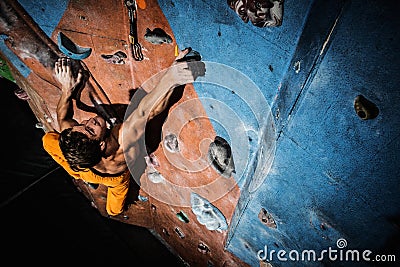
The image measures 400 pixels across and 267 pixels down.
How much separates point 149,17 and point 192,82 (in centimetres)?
45

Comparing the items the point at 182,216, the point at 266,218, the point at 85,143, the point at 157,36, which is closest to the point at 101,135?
the point at 85,143

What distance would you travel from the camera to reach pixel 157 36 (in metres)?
1.57

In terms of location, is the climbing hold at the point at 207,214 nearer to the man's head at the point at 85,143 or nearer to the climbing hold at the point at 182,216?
the climbing hold at the point at 182,216

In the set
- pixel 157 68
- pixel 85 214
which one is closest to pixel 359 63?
pixel 157 68

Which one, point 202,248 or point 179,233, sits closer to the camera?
point 202,248

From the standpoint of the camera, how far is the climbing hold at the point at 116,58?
193 centimetres

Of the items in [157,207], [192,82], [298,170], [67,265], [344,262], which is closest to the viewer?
[298,170]

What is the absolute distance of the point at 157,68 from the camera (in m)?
1.76

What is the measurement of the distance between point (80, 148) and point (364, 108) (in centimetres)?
198

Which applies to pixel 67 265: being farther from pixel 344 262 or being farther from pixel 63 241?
pixel 344 262

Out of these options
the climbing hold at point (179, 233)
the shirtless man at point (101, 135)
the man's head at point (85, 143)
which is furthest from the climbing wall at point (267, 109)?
the climbing hold at point (179, 233)

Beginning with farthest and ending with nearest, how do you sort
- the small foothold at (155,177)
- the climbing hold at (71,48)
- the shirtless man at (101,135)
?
the small foothold at (155,177), the climbing hold at (71,48), the shirtless man at (101,135)

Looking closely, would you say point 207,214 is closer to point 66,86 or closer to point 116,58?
point 116,58

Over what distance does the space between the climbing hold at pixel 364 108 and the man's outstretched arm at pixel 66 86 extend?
209 centimetres
